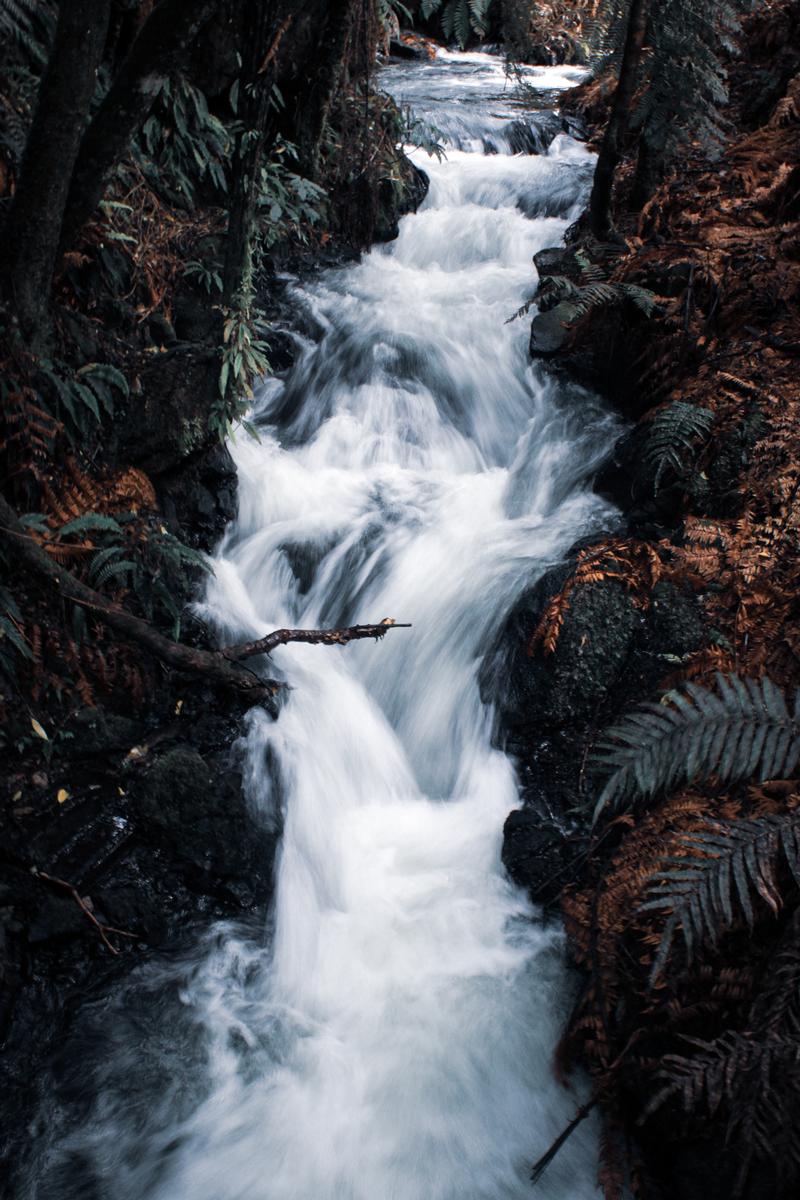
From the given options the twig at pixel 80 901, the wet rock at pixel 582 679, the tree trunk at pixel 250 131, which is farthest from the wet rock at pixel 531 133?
the twig at pixel 80 901

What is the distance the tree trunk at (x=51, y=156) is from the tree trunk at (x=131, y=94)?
0.13 m

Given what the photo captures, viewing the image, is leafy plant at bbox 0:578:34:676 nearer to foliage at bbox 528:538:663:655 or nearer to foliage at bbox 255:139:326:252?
foliage at bbox 528:538:663:655

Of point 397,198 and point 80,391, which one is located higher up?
point 397,198

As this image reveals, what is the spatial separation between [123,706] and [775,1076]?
10.1ft

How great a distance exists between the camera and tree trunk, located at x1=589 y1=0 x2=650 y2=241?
5535mm

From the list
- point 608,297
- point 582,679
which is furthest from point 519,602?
point 608,297

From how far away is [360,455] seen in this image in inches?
251

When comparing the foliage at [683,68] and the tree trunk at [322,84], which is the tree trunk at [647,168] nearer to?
the foliage at [683,68]

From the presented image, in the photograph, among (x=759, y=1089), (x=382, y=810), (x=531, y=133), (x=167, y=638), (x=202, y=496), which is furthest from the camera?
(x=531, y=133)

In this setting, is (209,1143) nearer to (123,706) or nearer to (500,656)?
(123,706)

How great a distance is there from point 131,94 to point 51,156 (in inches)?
18.5

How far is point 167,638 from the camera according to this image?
3.90 metres

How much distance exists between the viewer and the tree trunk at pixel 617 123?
5.54 meters

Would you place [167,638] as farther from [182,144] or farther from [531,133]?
[531,133]
